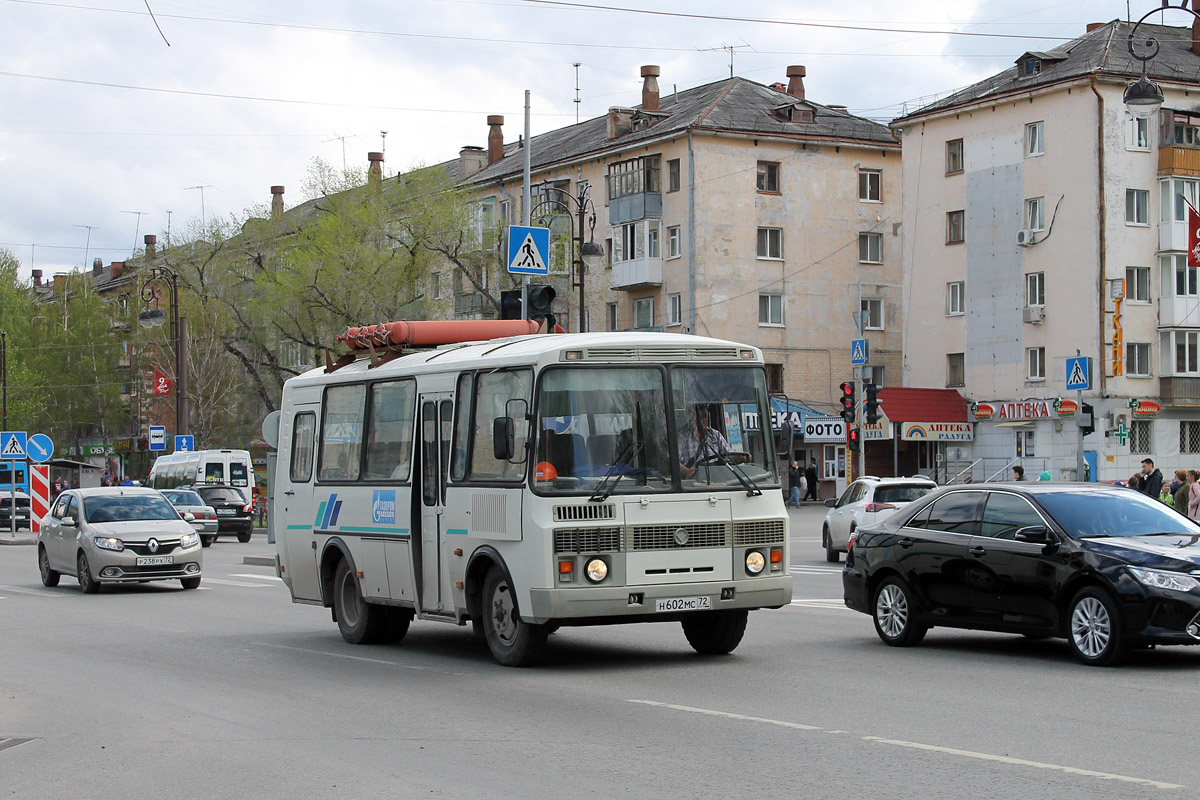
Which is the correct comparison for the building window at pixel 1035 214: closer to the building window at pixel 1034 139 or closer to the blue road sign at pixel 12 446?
the building window at pixel 1034 139

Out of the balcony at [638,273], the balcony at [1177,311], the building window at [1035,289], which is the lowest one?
the balcony at [1177,311]

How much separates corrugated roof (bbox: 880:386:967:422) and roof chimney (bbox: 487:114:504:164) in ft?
101

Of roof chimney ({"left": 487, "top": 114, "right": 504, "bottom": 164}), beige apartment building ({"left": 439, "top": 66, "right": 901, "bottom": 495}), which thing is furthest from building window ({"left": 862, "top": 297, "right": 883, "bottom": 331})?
roof chimney ({"left": 487, "top": 114, "right": 504, "bottom": 164})

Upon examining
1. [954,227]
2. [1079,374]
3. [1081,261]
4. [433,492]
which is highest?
[954,227]

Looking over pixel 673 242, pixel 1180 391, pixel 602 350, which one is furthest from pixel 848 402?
pixel 673 242

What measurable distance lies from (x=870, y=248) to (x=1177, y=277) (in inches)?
596

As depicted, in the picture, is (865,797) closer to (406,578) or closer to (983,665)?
(983,665)

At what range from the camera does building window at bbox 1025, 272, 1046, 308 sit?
5622cm

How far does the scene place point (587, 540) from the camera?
12.4m

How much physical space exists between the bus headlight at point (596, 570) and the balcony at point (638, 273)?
173 ft

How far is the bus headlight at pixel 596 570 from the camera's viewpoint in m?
12.4

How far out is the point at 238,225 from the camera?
69188 millimetres

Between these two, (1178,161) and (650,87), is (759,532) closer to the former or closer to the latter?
(1178,161)

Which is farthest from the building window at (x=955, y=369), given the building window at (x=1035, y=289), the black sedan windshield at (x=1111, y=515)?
the black sedan windshield at (x=1111, y=515)
